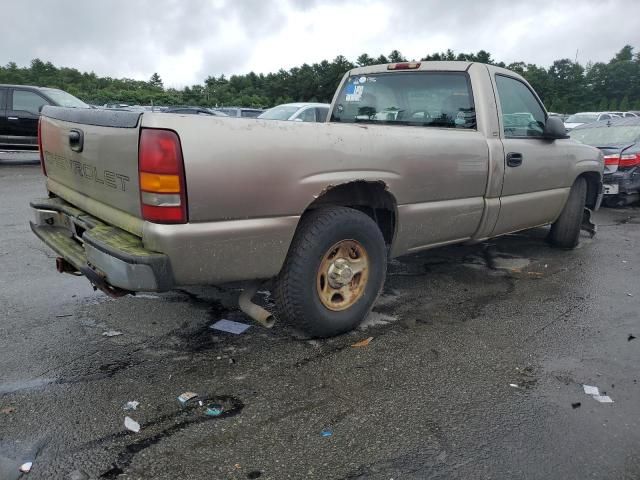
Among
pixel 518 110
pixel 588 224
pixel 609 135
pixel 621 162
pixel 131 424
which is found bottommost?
pixel 131 424

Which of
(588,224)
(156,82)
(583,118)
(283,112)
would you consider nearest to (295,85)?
(156,82)

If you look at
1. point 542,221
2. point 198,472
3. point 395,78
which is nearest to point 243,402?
point 198,472

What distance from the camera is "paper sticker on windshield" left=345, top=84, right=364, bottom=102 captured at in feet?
16.8

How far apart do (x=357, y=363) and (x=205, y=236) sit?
1.25m

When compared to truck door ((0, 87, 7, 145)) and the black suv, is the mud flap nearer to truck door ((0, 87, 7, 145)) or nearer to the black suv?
the black suv

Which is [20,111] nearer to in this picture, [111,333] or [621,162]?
[111,333]

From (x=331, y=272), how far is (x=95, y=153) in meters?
1.63

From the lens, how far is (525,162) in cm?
471

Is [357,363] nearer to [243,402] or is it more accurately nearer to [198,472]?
[243,402]

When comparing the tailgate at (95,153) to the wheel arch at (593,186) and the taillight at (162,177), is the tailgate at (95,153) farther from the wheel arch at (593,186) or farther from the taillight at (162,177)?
the wheel arch at (593,186)

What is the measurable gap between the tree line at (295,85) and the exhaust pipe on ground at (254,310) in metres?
35.3

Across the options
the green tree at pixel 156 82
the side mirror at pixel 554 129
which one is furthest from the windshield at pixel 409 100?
the green tree at pixel 156 82

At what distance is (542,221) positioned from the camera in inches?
213

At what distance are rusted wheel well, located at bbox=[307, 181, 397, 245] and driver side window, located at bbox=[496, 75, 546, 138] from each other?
1.48m
